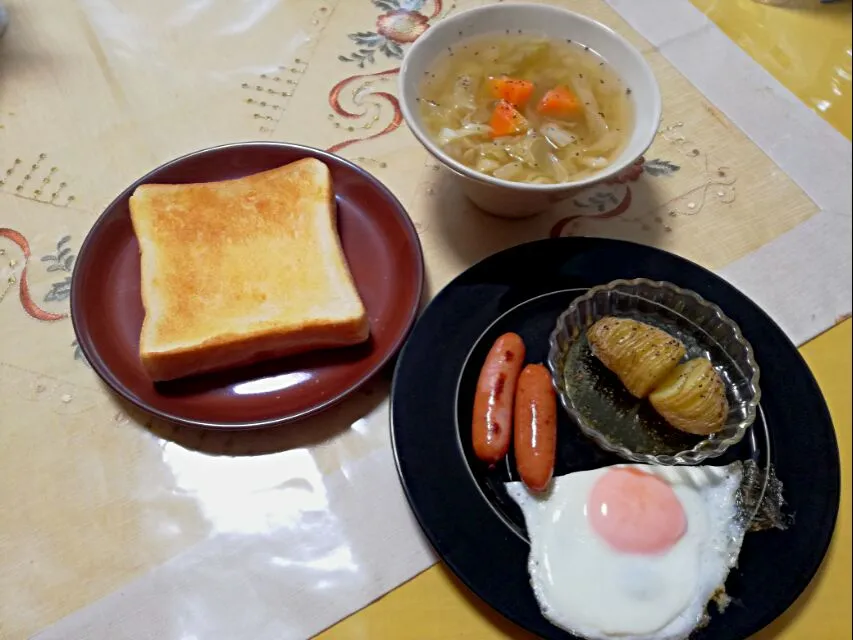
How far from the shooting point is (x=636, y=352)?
4.35ft

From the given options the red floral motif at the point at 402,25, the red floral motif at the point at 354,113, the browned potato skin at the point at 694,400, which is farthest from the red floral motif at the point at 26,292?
the browned potato skin at the point at 694,400

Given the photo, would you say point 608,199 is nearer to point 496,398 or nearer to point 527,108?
point 527,108

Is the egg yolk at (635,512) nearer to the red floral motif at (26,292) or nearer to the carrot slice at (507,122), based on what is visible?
the carrot slice at (507,122)

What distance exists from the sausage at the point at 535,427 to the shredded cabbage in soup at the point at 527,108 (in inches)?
17.8

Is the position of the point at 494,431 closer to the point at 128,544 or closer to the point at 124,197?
the point at 128,544

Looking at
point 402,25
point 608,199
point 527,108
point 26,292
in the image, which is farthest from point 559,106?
point 26,292

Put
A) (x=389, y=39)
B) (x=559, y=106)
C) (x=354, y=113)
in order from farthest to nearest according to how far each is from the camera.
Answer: (x=389, y=39)
(x=354, y=113)
(x=559, y=106)

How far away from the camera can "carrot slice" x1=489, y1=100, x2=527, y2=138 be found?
4.96 ft

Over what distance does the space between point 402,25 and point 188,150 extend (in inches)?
29.7

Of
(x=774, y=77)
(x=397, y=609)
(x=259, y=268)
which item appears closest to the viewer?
(x=397, y=609)

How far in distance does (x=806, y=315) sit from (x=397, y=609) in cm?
116

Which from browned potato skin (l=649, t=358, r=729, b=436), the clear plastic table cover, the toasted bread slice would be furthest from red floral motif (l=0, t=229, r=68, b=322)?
browned potato skin (l=649, t=358, r=729, b=436)

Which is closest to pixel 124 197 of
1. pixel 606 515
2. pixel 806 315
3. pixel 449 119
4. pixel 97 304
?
pixel 97 304

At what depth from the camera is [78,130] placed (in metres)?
1.77
